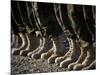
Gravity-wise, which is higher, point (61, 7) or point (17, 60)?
point (61, 7)

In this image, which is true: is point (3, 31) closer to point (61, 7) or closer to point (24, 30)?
point (24, 30)

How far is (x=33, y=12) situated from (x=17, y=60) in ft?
1.85

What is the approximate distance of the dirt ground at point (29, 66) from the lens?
6.59ft

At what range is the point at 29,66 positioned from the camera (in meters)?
2.06

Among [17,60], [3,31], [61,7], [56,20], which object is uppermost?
[61,7]

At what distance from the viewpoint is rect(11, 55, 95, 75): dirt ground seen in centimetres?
201

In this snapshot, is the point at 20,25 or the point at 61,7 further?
the point at 61,7

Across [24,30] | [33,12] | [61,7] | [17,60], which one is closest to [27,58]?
[17,60]

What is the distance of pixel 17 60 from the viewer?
2018 mm

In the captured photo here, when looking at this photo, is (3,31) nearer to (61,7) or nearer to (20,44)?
(20,44)
